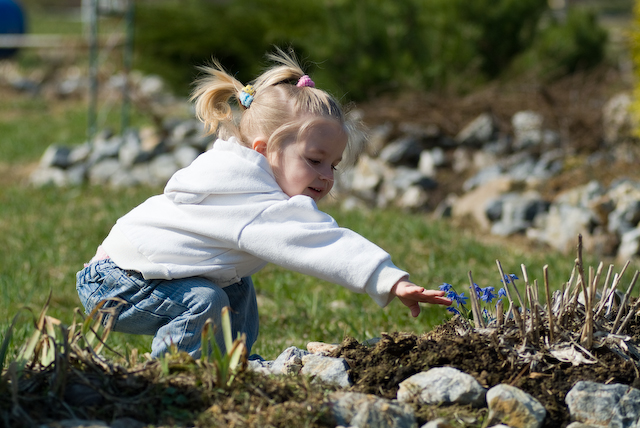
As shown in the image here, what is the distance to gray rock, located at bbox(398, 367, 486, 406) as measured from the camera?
71.8 inches

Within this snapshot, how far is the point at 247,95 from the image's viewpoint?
2500 mm

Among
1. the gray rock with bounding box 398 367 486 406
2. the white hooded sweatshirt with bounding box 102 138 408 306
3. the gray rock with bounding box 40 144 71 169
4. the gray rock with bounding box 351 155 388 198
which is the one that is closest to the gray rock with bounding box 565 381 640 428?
the gray rock with bounding box 398 367 486 406

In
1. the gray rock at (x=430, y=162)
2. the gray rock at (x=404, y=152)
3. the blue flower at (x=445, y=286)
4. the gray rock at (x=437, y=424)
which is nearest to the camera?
the gray rock at (x=437, y=424)

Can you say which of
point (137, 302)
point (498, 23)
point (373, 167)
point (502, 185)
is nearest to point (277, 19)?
point (498, 23)

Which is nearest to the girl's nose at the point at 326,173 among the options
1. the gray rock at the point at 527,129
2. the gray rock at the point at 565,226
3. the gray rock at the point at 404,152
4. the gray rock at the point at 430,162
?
the gray rock at the point at 565,226

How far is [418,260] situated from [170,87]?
830 centimetres

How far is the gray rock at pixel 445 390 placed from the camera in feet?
5.98

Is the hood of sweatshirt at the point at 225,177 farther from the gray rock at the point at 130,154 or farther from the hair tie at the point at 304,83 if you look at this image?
the gray rock at the point at 130,154

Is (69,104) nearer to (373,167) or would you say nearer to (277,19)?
(277,19)

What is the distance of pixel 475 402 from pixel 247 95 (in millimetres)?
1323

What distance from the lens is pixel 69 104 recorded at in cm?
1382

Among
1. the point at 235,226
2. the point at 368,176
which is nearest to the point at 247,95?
the point at 235,226

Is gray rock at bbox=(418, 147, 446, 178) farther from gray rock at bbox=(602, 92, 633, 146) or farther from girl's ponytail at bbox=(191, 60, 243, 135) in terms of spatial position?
girl's ponytail at bbox=(191, 60, 243, 135)

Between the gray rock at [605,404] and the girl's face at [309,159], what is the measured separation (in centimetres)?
103
